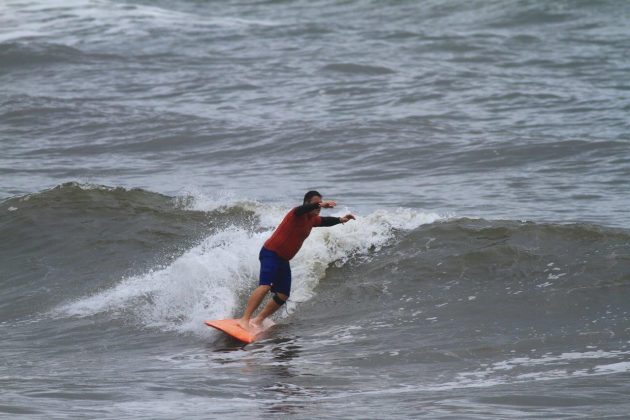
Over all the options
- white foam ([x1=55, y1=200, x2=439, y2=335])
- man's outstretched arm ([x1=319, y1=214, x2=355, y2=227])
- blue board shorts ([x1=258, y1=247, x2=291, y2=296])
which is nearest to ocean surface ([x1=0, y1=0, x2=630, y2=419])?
white foam ([x1=55, y1=200, x2=439, y2=335])

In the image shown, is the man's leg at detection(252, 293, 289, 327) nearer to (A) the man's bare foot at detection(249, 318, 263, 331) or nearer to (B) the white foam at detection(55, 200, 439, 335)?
(A) the man's bare foot at detection(249, 318, 263, 331)

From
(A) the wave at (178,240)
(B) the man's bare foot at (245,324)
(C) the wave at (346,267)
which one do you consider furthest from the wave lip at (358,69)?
(B) the man's bare foot at (245,324)

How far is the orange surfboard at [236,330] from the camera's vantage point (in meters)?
9.53

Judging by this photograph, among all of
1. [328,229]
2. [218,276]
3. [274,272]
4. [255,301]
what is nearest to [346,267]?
[328,229]

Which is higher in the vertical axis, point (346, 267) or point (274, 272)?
point (274, 272)

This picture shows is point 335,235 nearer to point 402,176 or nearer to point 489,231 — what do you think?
point 489,231

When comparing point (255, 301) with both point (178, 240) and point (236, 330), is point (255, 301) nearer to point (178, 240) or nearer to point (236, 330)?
point (236, 330)

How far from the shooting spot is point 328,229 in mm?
12039

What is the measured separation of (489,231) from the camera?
11594 mm

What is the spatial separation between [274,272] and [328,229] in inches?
86.3

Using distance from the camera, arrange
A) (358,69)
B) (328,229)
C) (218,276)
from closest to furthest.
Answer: (218,276)
(328,229)
(358,69)

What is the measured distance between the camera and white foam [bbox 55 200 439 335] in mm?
10547

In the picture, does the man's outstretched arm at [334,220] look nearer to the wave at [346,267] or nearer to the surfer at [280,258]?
the surfer at [280,258]

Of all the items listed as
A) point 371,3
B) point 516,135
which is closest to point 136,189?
point 516,135
